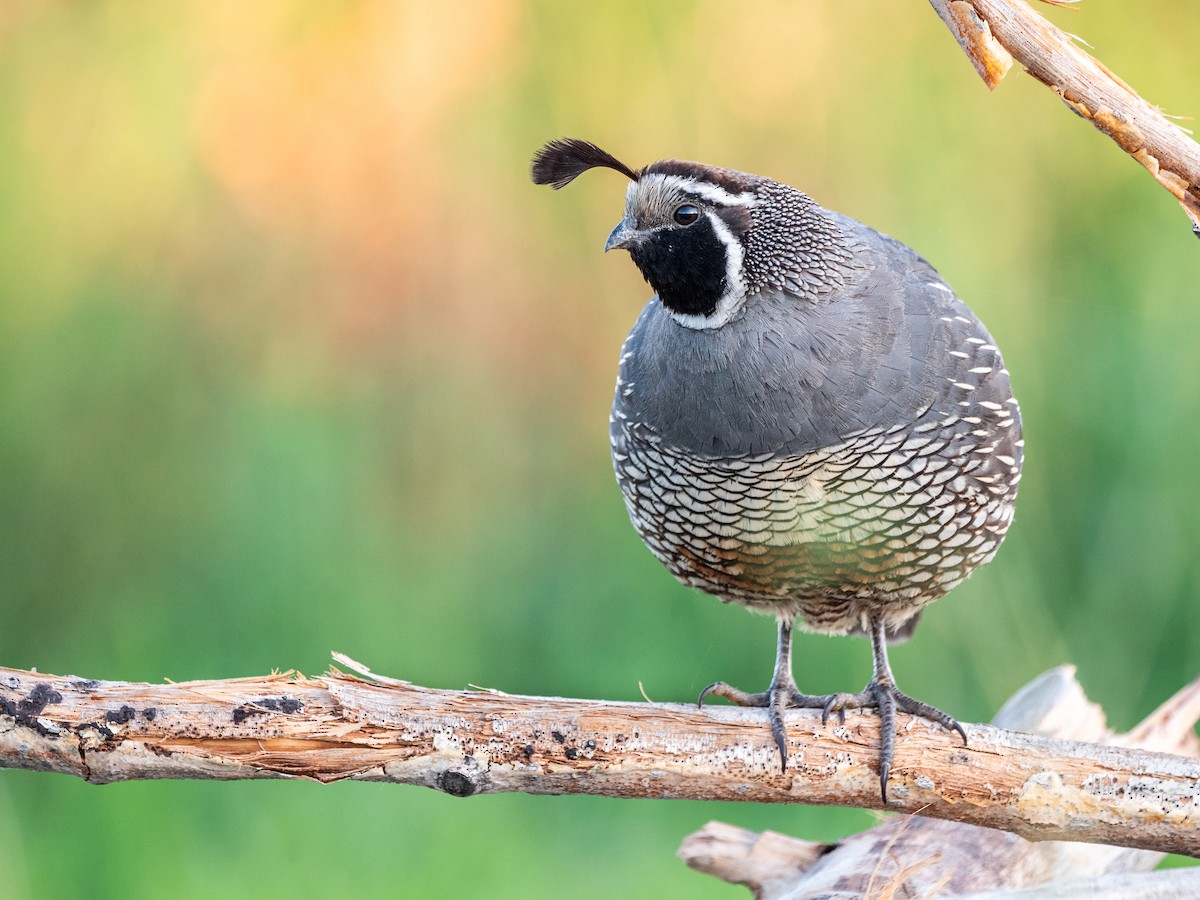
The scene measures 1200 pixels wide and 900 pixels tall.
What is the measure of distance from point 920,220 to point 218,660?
95.4 inches

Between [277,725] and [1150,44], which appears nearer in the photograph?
[277,725]

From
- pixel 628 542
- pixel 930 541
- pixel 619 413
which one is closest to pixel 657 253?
pixel 619 413

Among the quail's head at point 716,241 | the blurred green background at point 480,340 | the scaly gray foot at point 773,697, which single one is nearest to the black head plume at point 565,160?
the quail's head at point 716,241

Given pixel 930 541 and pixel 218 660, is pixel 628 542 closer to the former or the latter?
pixel 218 660

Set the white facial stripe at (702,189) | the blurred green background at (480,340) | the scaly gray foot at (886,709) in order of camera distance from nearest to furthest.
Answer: the scaly gray foot at (886,709)
the white facial stripe at (702,189)
the blurred green background at (480,340)

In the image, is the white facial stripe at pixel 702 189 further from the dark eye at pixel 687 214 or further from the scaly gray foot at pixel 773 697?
the scaly gray foot at pixel 773 697

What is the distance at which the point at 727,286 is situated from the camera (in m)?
2.25

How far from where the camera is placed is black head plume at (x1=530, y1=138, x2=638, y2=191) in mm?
2375

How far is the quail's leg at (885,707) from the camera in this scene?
2084 millimetres

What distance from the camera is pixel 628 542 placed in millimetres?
3947

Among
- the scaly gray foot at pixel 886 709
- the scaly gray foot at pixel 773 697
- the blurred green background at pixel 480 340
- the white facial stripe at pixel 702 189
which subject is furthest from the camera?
the blurred green background at pixel 480 340

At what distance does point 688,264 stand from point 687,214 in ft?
0.28

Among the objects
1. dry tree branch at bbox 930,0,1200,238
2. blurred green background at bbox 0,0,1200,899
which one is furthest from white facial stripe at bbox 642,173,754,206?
blurred green background at bbox 0,0,1200,899

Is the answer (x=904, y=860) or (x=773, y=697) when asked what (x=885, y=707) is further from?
(x=904, y=860)
